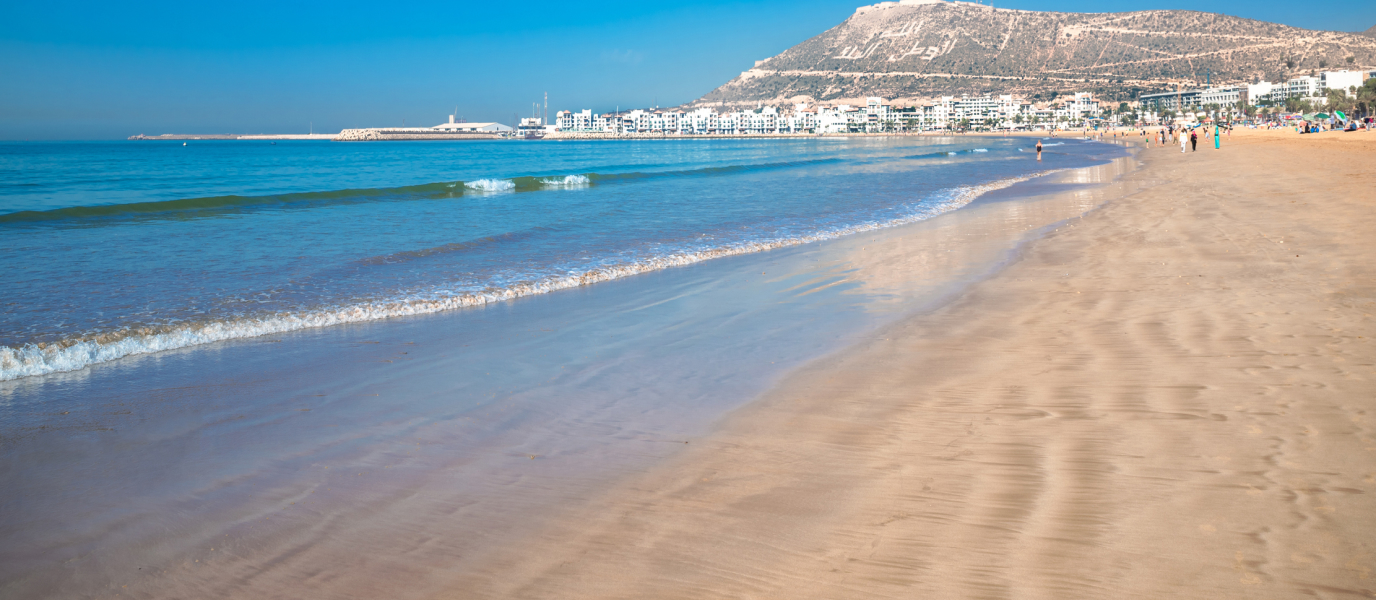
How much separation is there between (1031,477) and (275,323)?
627 centimetres

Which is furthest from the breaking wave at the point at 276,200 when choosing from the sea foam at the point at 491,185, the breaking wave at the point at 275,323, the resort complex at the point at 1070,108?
the resort complex at the point at 1070,108

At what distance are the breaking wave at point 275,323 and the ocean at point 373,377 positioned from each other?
0.11ft

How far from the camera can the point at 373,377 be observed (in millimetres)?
5043

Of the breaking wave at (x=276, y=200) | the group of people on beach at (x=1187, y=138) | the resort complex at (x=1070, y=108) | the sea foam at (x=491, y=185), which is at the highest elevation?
the resort complex at (x=1070, y=108)

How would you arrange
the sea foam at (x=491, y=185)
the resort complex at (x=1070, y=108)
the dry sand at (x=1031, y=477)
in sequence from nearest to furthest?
1. the dry sand at (x=1031, y=477)
2. the sea foam at (x=491, y=185)
3. the resort complex at (x=1070, y=108)

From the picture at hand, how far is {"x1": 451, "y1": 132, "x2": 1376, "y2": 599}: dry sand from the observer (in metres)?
2.39

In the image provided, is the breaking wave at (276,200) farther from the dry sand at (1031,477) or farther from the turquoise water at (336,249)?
the dry sand at (1031,477)

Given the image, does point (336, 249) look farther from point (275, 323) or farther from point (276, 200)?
point (276, 200)

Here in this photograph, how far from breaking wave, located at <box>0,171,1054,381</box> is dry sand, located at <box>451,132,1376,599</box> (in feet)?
14.0

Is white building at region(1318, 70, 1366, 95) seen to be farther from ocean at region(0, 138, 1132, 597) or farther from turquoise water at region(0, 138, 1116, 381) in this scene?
ocean at region(0, 138, 1132, 597)

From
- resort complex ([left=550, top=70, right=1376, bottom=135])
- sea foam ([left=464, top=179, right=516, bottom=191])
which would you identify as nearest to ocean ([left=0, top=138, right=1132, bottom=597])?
sea foam ([left=464, top=179, right=516, bottom=191])

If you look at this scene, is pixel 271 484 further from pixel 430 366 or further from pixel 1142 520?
pixel 1142 520

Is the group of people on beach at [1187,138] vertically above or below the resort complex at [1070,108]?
below

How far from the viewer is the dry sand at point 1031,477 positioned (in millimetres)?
2395
